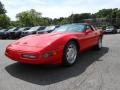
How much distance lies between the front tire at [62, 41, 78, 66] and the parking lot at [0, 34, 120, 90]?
0.15 meters

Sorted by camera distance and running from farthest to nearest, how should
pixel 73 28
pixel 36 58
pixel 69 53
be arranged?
pixel 73 28 → pixel 69 53 → pixel 36 58

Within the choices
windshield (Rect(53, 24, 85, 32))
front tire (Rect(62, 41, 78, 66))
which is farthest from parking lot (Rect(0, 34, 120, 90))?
windshield (Rect(53, 24, 85, 32))

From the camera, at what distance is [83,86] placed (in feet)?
12.7

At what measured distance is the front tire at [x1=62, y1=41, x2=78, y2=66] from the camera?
510cm

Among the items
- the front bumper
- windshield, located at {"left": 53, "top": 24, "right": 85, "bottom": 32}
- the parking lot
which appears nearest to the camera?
the parking lot

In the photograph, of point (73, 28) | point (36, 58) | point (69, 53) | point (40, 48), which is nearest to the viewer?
point (36, 58)

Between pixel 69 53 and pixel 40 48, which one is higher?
pixel 40 48

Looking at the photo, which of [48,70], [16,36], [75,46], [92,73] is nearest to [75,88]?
[92,73]

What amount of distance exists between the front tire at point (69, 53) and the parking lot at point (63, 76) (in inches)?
6.0

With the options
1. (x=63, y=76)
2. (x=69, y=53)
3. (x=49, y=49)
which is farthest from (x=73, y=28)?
(x=63, y=76)

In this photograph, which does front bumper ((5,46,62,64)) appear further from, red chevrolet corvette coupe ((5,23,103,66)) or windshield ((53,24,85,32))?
windshield ((53,24,85,32))

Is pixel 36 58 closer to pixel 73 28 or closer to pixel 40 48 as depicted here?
pixel 40 48

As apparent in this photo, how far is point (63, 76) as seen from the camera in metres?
4.50

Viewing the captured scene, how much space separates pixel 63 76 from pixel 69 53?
3.18 feet
